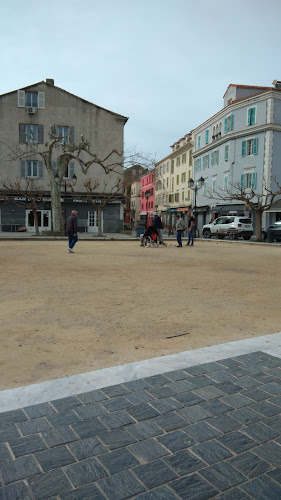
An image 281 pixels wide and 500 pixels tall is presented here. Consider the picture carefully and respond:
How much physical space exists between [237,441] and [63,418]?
1093 millimetres

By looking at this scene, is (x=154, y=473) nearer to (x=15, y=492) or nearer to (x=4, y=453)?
(x=15, y=492)

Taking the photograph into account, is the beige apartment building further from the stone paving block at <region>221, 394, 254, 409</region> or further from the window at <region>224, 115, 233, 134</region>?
the stone paving block at <region>221, 394, 254, 409</region>

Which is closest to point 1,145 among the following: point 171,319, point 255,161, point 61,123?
point 61,123

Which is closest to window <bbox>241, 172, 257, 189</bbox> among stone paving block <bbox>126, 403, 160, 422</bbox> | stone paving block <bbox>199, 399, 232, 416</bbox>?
stone paving block <bbox>199, 399, 232, 416</bbox>

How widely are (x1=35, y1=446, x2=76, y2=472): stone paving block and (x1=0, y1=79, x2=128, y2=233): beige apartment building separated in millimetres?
31190

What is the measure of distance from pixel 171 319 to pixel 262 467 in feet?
9.52

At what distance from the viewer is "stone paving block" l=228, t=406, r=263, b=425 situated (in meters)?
2.33

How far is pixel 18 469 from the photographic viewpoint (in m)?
1.85

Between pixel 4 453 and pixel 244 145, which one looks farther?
pixel 244 145

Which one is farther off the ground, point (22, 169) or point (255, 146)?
point (255, 146)

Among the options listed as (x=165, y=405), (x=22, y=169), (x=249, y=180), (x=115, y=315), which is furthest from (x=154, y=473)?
(x=249, y=180)

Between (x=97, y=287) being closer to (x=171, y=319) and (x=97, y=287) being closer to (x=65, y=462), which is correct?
(x=171, y=319)

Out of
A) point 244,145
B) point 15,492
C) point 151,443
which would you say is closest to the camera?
point 15,492

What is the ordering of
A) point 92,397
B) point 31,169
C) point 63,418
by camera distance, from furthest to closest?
point 31,169 < point 92,397 < point 63,418
